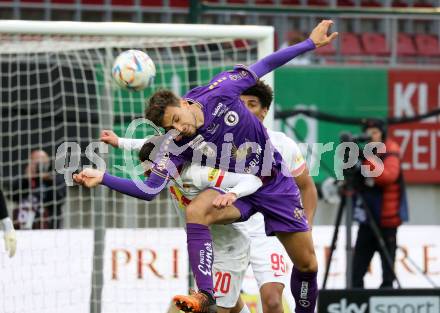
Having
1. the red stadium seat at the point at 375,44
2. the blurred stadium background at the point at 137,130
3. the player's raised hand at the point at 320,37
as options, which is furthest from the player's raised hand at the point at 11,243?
the red stadium seat at the point at 375,44

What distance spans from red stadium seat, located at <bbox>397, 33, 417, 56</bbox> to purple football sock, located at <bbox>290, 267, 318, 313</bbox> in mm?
6245

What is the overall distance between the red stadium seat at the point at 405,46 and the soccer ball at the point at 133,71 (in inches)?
225

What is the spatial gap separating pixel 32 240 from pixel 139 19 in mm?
4044

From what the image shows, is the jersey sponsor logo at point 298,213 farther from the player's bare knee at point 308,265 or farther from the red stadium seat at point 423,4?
the red stadium seat at point 423,4

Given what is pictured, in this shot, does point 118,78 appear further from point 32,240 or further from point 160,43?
point 32,240

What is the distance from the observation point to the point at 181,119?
19.8 ft

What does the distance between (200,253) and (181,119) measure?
718 millimetres

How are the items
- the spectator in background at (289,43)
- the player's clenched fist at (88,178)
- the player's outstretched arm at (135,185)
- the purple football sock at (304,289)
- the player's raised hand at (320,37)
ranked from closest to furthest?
the player's clenched fist at (88,178)
the player's outstretched arm at (135,185)
the player's raised hand at (320,37)
the purple football sock at (304,289)
the spectator in background at (289,43)

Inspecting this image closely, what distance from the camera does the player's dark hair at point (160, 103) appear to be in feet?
19.7

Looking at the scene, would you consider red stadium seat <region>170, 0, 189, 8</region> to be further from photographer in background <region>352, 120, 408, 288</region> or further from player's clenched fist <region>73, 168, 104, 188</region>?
player's clenched fist <region>73, 168, 104, 188</region>

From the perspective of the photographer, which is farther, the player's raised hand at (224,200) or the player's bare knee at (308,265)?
the player's bare knee at (308,265)

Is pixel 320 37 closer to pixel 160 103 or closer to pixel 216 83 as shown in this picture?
pixel 216 83

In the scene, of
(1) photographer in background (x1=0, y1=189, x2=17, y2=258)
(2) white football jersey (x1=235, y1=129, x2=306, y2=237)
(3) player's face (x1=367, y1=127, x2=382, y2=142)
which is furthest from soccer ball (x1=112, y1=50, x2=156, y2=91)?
(3) player's face (x1=367, y1=127, x2=382, y2=142)

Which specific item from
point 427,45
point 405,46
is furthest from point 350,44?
point 427,45
